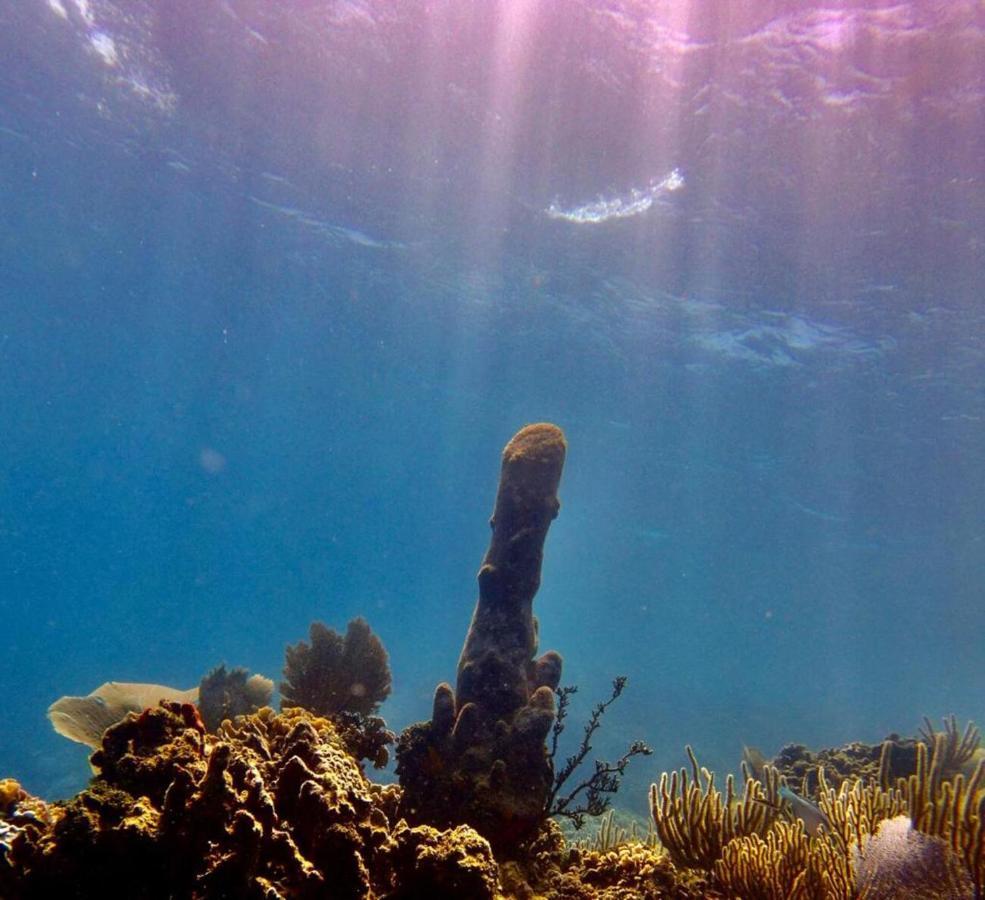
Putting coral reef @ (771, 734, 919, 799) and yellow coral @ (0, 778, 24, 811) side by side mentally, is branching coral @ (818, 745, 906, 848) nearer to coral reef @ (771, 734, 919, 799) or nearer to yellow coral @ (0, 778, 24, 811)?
coral reef @ (771, 734, 919, 799)

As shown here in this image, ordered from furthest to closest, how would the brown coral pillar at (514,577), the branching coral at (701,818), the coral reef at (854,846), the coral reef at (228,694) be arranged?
1. the coral reef at (228,694)
2. the brown coral pillar at (514,577)
3. the branching coral at (701,818)
4. the coral reef at (854,846)

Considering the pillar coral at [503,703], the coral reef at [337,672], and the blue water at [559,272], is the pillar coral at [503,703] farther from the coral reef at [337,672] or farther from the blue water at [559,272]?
the blue water at [559,272]

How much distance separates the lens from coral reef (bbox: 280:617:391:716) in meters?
7.52

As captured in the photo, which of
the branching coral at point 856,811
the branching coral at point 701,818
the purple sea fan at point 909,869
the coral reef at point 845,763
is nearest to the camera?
the purple sea fan at point 909,869

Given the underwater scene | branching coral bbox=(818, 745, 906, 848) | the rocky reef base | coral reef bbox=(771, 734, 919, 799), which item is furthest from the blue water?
the rocky reef base

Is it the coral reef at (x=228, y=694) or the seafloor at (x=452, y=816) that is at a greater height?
the coral reef at (x=228, y=694)

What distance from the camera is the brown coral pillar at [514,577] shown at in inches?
258

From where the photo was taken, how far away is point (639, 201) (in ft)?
64.7

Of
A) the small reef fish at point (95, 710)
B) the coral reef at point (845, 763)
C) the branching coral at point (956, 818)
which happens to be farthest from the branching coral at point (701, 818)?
the small reef fish at point (95, 710)

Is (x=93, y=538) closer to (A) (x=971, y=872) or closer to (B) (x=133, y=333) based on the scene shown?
(B) (x=133, y=333)

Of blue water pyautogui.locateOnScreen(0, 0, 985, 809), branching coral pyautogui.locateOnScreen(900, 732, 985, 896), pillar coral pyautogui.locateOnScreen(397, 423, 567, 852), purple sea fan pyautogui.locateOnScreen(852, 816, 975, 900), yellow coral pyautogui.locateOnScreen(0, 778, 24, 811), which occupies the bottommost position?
purple sea fan pyautogui.locateOnScreen(852, 816, 975, 900)

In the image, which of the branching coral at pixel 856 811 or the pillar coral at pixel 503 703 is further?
the pillar coral at pixel 503 703

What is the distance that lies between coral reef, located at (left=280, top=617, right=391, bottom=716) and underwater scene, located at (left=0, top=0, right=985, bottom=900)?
0.05 meters

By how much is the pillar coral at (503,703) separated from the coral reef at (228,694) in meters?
2.78
